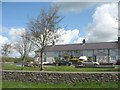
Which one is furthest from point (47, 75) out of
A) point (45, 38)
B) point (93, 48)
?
point (93, 48)

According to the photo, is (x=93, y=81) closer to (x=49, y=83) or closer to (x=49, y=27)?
(x=49, y=83)

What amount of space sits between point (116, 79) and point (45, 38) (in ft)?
52.3

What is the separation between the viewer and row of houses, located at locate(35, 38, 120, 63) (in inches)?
3620

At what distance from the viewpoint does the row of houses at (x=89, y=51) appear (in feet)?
302

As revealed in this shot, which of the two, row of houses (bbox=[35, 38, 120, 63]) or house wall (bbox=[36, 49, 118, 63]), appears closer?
house wall (bbox=[36, 49, 118, 63])

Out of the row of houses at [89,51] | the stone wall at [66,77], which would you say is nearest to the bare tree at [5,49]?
the row of houses at [89,51]

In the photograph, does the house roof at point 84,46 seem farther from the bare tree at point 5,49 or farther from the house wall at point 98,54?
the bare tree at point 5,49

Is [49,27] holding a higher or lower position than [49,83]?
higher

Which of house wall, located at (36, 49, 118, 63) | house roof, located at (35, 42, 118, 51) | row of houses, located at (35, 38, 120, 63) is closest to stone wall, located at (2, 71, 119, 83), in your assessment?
row of houses, located at (35, 38, 120, 63)

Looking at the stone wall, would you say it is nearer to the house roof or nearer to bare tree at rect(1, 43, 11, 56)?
bare tree at rect(1, 43, 11, 56)

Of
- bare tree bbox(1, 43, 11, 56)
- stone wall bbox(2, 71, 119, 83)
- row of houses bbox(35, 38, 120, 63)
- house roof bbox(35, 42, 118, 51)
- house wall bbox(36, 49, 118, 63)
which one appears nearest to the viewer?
stone wall bbox(2, 71, 119, 83)

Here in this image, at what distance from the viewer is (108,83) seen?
2541 cm

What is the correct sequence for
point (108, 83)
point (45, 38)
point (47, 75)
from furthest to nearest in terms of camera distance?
point (45, 38) → point (47, 75) → point (108, 83)

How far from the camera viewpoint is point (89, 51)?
97375 mm
